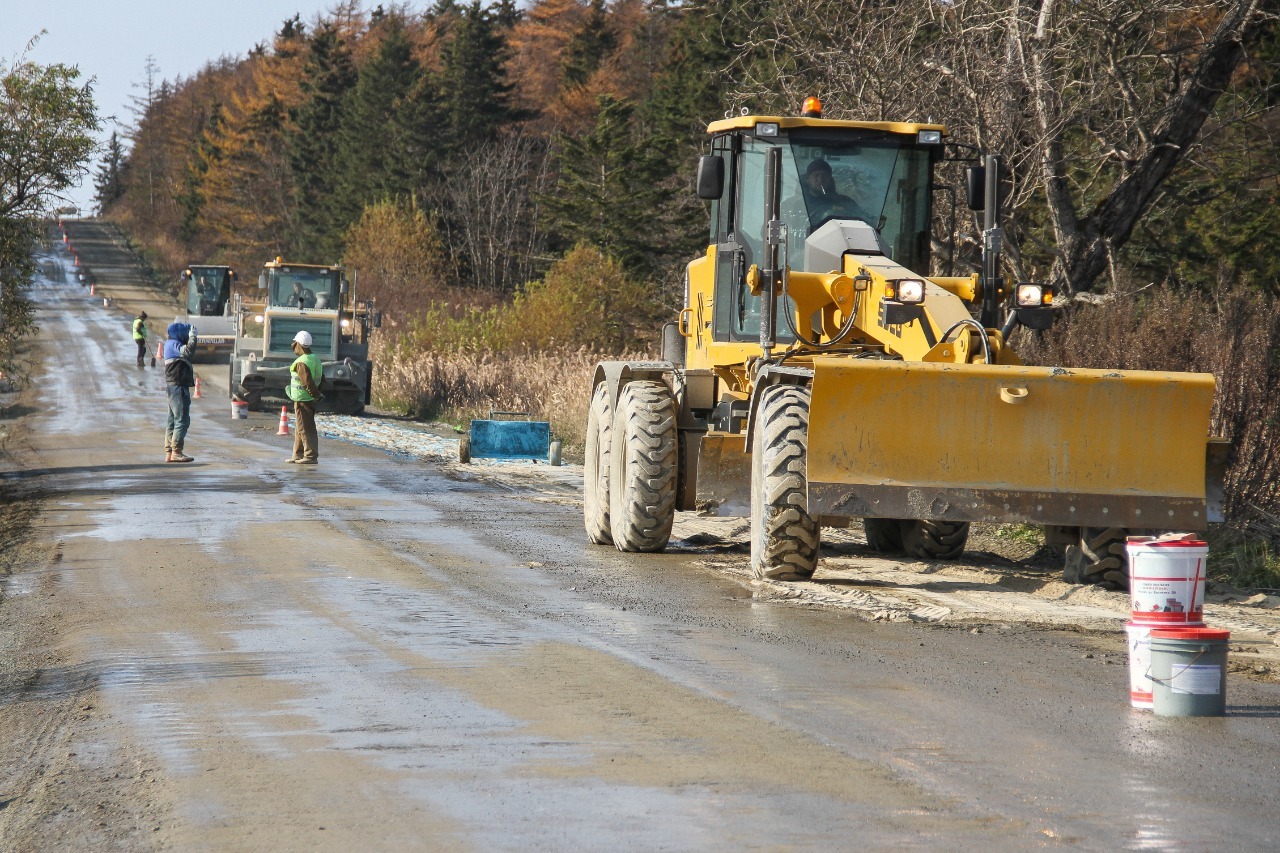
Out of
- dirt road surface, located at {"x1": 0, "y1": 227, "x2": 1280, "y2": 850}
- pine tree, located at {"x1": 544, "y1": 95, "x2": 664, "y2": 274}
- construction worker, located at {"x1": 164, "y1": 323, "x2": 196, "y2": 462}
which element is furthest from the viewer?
pine tree, located at {"x1": 544, "y1": 95, "x2": 664, "y2": 274}

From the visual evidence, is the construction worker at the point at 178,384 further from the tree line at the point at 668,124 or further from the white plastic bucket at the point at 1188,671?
the white plastic bucket at the point at 1188,671

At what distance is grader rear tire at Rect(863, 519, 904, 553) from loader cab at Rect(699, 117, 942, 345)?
217 cm

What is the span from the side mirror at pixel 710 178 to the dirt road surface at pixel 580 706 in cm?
267

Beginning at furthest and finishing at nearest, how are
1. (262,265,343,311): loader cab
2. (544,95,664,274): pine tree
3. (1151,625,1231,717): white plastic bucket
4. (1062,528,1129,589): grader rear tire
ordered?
(544,95,664,274): pine tree < (262,265,343,311): loader cab < (1062,528,1129,589): grader rear tire < (1151,625,1231,717): white plastic bucket

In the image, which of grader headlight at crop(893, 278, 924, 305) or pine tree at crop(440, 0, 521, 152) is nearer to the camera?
grader headlight at crop(893, 278, 924, 305)

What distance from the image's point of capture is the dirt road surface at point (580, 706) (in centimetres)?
487

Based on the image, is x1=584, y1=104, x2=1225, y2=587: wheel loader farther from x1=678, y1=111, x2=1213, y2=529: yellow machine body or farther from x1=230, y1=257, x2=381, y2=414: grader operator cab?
x1=230, y1=257, x2=381, y2=414: grader operator cab

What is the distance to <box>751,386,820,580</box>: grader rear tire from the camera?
31.2 feet

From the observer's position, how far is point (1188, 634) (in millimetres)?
6406

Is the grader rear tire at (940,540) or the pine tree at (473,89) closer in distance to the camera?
the grader rear tire at (940,540)

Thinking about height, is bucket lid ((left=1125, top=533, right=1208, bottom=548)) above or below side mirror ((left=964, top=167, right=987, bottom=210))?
below

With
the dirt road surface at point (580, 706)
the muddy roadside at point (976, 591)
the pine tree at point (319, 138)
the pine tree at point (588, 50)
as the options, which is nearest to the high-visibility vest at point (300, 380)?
the muddy roadside at point (976, 591)

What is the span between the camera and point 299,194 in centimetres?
Answer: 7606

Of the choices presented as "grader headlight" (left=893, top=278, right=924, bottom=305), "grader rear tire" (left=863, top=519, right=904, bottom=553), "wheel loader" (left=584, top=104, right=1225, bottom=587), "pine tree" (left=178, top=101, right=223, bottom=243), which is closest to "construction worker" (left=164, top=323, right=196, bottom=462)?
"wheel loader" (left=584, top=104, right=1225, bottom=587)
